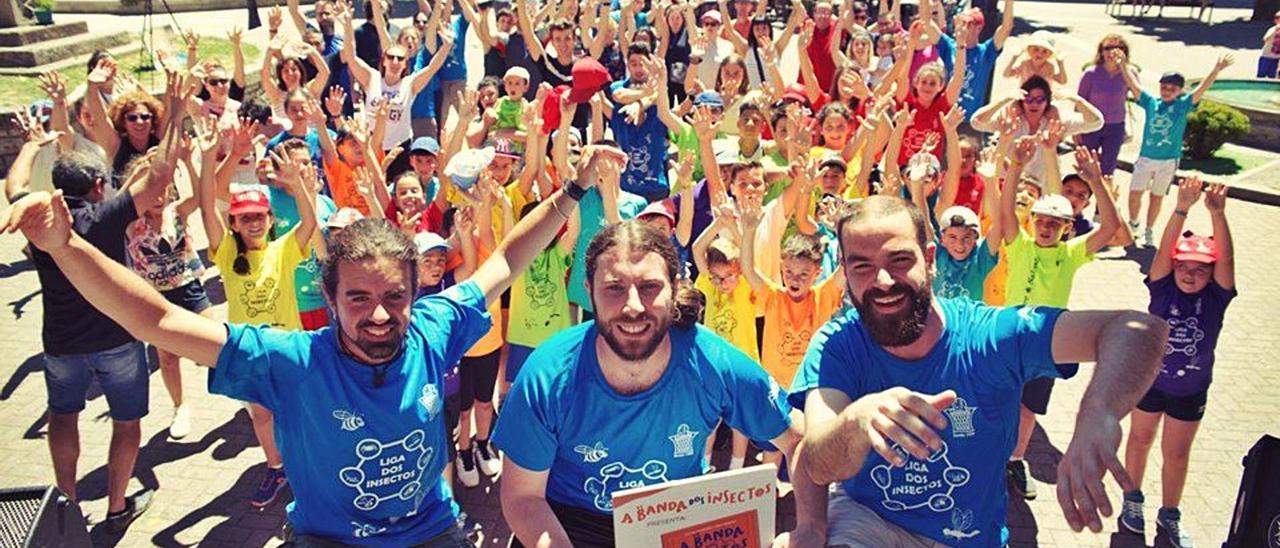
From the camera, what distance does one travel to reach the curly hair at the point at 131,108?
21.4ft

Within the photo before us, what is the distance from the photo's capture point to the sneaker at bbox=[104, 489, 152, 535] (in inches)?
194

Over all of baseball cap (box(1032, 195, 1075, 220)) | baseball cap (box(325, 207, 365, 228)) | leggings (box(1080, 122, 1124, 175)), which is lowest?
leggings (box(1080, 122, 1124, 175))

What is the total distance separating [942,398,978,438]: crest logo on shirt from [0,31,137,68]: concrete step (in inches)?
601

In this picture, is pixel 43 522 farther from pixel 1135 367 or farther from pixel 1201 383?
pixel 1201 383

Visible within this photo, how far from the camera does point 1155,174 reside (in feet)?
30.8

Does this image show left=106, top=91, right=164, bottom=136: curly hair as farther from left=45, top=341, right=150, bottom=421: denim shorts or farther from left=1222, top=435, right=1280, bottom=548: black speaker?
left=1222, top=435, right=1280, bottom=548: black speaker

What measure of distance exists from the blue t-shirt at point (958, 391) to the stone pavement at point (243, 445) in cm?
217

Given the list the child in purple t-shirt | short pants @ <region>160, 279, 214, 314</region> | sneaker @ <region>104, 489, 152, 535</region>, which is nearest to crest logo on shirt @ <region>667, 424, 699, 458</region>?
the child in purple t-shirt

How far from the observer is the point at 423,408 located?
10.7 ft

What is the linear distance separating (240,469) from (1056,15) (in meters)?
29.6

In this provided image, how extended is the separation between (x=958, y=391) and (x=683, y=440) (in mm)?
911

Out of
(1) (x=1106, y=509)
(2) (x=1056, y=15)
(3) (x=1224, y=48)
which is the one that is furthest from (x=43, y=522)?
(2) (x=1056, y=15)

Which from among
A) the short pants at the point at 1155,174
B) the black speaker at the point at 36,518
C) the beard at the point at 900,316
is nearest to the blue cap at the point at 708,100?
the beard at the point at 900,316

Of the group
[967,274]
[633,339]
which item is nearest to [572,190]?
[633,339]
